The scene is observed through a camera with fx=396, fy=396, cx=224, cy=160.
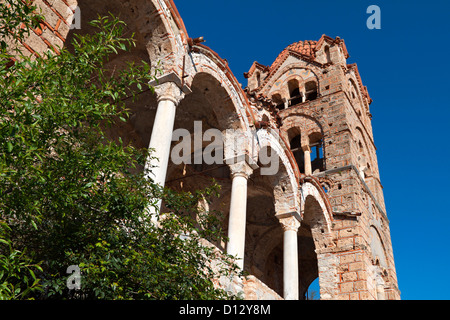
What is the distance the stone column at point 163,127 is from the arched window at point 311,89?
43.9 ft

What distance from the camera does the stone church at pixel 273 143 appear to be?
25.1ft

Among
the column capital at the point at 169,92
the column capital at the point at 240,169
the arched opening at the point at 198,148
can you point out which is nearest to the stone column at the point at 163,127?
the column capital at the point at 169,92

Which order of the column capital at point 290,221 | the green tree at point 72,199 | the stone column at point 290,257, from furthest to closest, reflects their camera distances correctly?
the column capital at point 290,221 < the stone column at point 290,257 < the green tree at point 72,199

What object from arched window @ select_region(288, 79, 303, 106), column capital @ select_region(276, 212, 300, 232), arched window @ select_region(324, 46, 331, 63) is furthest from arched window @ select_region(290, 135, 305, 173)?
column capital @ select_region(276, 212, 300, 232)

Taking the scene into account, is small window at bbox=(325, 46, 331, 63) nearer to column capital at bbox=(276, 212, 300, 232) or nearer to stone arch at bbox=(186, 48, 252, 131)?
column capital at bbox=(276, 212, 300, 232)

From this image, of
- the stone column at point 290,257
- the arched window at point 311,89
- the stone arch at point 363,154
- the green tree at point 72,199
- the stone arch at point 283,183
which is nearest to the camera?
the green tree at point 72,199

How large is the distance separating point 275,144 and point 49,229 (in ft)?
27.1

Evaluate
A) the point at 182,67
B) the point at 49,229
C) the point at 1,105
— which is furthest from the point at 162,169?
the point at 1,105

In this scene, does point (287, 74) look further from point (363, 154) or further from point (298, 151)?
point (363, 154)

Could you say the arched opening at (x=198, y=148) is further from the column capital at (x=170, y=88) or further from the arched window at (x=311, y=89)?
the arched window at (x=311, y=89)

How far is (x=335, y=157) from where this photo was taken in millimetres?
16484

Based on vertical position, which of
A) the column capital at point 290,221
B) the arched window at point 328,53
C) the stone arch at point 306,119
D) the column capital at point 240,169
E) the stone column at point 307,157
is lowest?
the column capital at point 290,221

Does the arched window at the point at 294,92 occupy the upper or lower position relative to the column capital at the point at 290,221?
upper

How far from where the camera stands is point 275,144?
36.9 feet
